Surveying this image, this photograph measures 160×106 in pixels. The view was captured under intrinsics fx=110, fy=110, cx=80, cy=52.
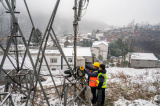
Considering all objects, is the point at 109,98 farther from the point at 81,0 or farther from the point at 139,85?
the point at 81,0

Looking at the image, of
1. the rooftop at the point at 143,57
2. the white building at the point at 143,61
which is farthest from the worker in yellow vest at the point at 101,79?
the rooftop at the point at 143,57

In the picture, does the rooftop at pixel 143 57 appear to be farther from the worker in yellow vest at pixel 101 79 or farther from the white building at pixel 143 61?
the worker in yellow vest at pixel 101 79

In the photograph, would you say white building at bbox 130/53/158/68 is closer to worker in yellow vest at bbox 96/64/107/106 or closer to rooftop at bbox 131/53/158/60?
rooftop at bbox 131/53/158/60

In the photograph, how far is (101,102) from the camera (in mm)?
4453

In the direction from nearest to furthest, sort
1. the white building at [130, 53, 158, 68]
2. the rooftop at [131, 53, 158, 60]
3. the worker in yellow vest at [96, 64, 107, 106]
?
the worker in yellow vest at [96, 64, 107, 106] < the white building at [130, 53, 158, 68] < the rooftop at [131, 53, 158, 60]

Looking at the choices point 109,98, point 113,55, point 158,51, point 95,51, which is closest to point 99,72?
point 109,98

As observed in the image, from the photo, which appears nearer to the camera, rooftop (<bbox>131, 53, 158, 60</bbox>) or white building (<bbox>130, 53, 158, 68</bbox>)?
white building (<bbox>130, 53, 158, 68</bbox>)

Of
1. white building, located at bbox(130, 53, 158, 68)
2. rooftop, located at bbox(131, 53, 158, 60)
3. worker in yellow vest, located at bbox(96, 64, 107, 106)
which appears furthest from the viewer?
rooftop, located at bbox(131, 53, 158, 60)

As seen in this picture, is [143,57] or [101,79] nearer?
[101,79]

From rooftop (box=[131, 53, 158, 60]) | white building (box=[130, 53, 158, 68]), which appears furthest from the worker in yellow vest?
rooftop (box=[131, 53, 158, 60])

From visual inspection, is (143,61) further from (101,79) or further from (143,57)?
(101,79)

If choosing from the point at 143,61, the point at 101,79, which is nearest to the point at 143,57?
the point at 143,61

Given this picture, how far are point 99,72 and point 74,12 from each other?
8.08ft

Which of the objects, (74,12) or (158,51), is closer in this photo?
(74,12)
